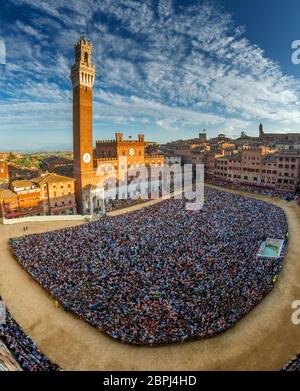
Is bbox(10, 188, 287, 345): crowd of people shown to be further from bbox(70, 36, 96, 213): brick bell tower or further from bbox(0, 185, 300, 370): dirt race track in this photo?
bbox(70, 36, 96, 213): brick bell tower

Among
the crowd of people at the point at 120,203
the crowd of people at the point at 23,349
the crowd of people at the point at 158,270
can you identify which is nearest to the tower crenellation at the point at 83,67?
the crowd of people at the point at 120,203

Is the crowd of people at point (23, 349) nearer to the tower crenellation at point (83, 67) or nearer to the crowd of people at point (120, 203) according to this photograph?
the crowd of people at point (120, 203)

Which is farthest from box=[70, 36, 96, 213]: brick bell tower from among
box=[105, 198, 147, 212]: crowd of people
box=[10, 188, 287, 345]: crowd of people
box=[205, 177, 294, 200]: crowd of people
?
box=[205, 177, 294, 200]: crowd of people

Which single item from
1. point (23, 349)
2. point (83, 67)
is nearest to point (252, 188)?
point (83, 67)

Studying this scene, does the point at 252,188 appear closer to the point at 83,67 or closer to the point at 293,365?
the point at 83,67
